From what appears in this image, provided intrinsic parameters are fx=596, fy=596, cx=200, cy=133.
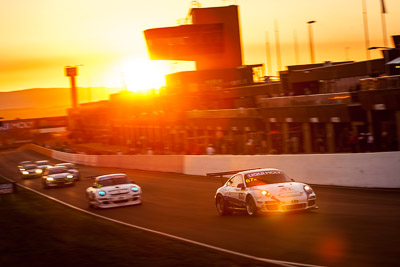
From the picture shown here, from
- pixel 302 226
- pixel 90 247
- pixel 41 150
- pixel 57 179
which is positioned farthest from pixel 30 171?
pixel 41 150

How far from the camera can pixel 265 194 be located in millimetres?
14977

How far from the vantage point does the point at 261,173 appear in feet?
52.7

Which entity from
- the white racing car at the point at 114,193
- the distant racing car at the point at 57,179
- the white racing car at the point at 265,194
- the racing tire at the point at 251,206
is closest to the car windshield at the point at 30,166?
the distant racing car at the point at 57,179

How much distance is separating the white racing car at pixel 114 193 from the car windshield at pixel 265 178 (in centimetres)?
702

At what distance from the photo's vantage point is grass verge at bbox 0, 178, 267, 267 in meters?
10.1

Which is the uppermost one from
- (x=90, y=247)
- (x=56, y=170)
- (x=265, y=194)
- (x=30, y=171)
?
(x=265, y=194)

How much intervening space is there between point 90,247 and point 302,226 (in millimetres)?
4549

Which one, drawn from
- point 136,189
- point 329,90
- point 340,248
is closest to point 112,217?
point 136,189

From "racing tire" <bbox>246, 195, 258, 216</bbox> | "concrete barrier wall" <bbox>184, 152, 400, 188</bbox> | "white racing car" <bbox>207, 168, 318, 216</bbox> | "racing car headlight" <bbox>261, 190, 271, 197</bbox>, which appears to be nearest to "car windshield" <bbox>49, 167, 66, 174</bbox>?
"concrete barrier wall" <bbox>184, 152, 400, 188</bbox>

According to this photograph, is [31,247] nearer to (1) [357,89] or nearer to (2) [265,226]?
(2) [265,226]

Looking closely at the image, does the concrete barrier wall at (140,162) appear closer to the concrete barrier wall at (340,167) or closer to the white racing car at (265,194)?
the concrete barrier wall at (340,167)

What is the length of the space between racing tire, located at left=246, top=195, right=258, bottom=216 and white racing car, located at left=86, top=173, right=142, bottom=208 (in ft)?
23.3

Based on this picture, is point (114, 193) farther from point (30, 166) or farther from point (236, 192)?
point (30, 166)

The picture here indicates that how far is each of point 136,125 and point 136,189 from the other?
208 feet
